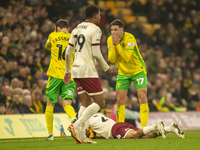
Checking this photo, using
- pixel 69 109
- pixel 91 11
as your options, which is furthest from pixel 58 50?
pixel 91 11

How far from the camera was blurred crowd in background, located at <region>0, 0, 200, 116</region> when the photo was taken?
11680 millimetres

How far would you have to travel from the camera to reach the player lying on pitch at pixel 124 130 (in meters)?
7.00

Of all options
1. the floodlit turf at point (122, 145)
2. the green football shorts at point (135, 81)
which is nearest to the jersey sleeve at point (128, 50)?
the green football shorts at point (135, 81)

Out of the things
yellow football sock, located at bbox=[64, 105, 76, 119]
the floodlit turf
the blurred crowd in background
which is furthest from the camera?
the blurred crowd in background

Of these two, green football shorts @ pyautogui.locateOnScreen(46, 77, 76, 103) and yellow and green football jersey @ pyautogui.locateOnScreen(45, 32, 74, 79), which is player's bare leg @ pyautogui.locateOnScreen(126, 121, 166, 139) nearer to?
green football shorts @ pyautogui.locateOnScreen(46, 77, 76, 103)

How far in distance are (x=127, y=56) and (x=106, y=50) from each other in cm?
755

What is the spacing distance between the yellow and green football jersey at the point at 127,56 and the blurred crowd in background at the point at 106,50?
3011 millimetres

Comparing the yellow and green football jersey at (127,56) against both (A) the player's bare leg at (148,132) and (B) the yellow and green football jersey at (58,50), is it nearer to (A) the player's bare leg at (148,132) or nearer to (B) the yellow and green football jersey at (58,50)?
(B) the yellow and green football jersey at (58,50)

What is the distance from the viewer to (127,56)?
884 centimetres

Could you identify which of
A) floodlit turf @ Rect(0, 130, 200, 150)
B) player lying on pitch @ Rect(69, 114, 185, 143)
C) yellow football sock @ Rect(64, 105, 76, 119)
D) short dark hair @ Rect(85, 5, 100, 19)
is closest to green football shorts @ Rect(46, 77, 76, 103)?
yellow football sock @ Rect(64, 105, 76, 119)

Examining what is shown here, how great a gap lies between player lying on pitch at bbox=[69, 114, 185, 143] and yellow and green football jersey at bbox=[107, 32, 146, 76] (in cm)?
164

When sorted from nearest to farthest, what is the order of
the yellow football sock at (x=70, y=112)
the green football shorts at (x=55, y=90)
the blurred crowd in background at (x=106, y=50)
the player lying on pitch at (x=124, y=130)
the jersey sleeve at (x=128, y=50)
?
1. the player lying on pitch at (x=124, y=130)
2. the yellow football sock at (x=70, y=112)
3. the green football shorts at (x=55, y=90)
4. the jersey sleeve at (x=128, y=50)
5. the blurred crowd in background at (x=106, y=50)

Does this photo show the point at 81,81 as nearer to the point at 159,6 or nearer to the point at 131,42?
the point at 131,42

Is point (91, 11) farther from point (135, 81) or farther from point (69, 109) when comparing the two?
point (135, 81)
